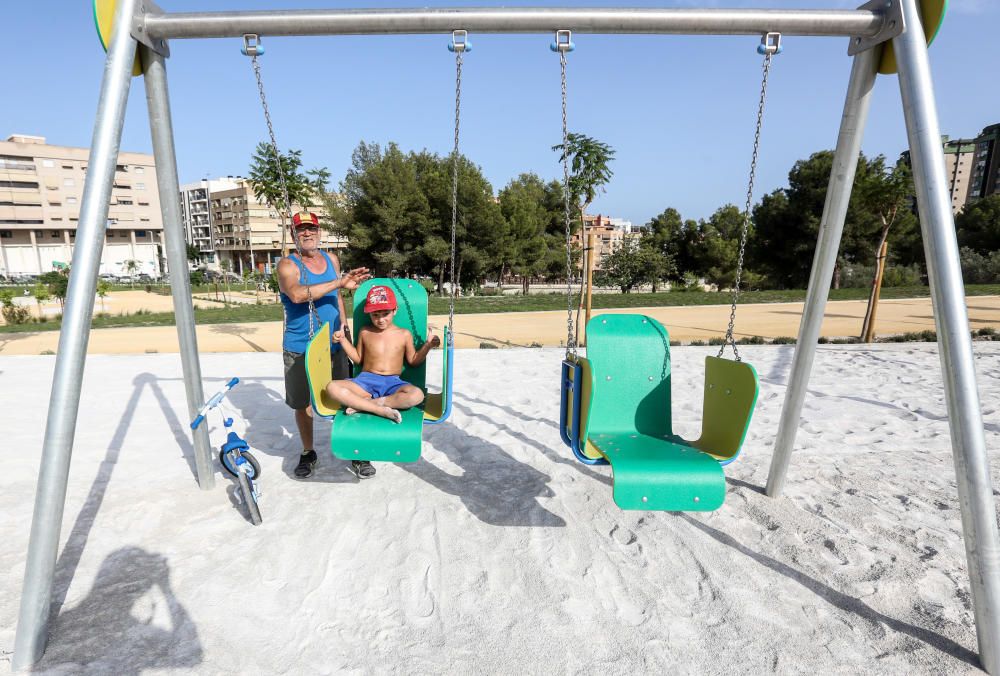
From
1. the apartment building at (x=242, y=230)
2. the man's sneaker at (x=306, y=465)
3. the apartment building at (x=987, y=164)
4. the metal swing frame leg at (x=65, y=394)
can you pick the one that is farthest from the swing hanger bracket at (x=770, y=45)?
the apartment building at (x=987, y=164)

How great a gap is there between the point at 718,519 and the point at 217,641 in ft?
9.14

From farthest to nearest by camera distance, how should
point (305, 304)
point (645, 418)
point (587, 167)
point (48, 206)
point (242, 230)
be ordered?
point (242, 230) < point (48, 206) < point (587, 167) < point (305, 304) < point (645, 418)

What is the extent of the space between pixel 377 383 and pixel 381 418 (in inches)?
Answer: 21.9

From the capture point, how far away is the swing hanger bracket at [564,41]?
2.78 meters

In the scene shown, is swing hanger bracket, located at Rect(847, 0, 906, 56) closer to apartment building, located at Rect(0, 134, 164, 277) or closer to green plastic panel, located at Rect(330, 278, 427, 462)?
green plastic panel, located at Rect(330, 278, 427, 462)

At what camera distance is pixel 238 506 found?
3.45m

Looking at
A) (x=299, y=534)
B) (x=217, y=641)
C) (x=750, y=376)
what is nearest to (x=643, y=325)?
(x=750, y=376)

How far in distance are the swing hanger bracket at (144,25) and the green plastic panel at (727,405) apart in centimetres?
345

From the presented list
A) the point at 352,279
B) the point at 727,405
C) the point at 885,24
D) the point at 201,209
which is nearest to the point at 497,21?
the point at 352,279

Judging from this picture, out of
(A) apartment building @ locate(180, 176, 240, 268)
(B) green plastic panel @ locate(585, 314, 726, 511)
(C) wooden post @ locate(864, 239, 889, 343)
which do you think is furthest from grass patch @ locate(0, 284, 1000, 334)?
(A) apartment building @ locate(180, 176, 240, 268)

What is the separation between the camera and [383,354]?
3.69 metres

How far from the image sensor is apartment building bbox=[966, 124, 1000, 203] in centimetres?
6706

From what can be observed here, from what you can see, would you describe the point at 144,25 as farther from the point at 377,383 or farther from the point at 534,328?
the point at 534,328

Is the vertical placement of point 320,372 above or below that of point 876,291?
below
